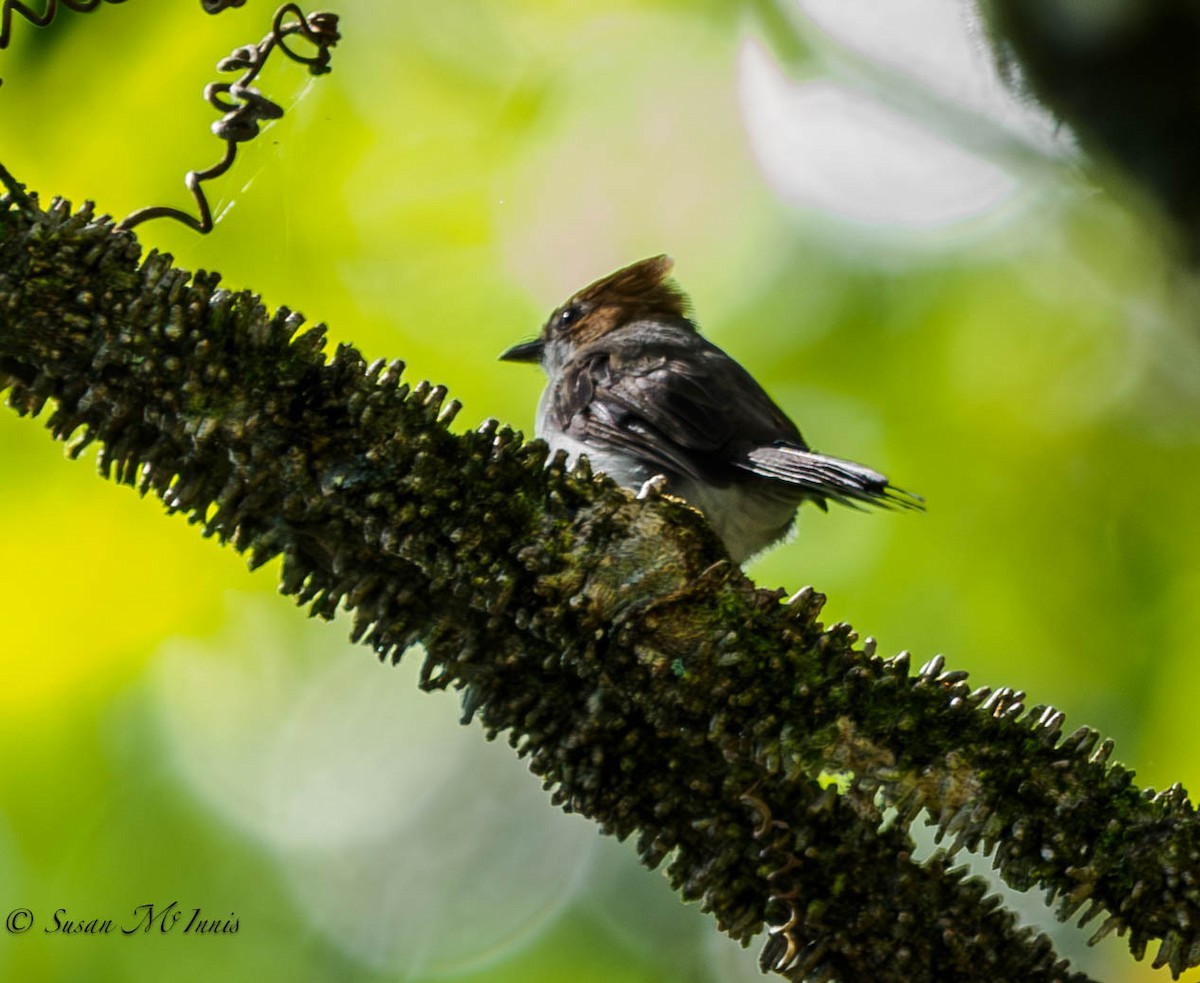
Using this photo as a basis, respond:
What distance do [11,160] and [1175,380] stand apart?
401 cm

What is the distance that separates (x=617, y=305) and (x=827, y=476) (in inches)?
90.1

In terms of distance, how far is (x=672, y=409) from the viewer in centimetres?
438

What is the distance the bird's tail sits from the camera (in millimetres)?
3596

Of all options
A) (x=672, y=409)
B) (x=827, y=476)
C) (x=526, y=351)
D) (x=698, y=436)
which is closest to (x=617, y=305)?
(x=526, y=351)

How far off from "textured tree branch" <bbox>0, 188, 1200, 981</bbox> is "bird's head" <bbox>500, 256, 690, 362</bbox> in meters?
3.76

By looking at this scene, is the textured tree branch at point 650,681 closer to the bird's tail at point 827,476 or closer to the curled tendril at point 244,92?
the curled tendril at point 244,92

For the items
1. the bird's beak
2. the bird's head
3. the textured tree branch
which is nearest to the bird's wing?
the bird's beak

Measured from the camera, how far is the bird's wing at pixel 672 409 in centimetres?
427

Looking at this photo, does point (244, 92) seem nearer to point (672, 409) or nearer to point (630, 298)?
point (672, 409)

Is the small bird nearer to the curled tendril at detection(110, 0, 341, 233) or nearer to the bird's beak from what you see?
the bird's beak

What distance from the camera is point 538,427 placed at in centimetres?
490

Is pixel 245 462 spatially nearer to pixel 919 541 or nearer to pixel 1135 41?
pixel 1135 41

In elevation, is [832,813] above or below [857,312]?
below

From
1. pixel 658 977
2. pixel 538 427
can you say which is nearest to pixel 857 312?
pixel 538 427
